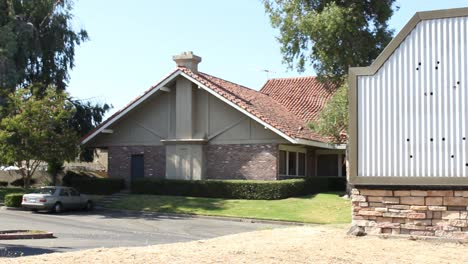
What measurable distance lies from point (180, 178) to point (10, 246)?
19.7 metres

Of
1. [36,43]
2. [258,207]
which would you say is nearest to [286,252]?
[258,207]

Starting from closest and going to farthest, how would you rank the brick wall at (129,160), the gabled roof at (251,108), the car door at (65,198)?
the car door at (65,198)
the gabled roof at (251,108)
the brick wall at (129,160)

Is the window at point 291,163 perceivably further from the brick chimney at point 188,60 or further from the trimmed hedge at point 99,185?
the trimmed hedge at point 99,185

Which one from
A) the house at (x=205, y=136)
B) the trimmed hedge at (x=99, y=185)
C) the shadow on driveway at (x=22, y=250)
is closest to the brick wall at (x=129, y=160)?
the house at (x=205, y=136)

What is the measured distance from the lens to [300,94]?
42.8 meters

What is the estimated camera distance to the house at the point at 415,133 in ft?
47.5

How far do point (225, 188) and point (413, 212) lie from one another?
18707mm

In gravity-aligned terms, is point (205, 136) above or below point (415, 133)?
above

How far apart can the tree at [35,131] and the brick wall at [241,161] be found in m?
7.58

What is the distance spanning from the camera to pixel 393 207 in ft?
48.7

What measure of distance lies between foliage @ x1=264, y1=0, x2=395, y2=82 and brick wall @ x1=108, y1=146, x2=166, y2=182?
911 centimetres

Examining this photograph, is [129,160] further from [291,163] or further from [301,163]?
[301,163]

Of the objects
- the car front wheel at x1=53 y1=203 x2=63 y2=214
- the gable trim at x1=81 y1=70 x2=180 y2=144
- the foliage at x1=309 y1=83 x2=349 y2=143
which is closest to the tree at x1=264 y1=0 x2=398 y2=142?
the foliage at x1=309 y1=83 x2=349 y2=143

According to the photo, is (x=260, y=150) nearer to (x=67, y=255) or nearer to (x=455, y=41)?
(x=455, y=41)
